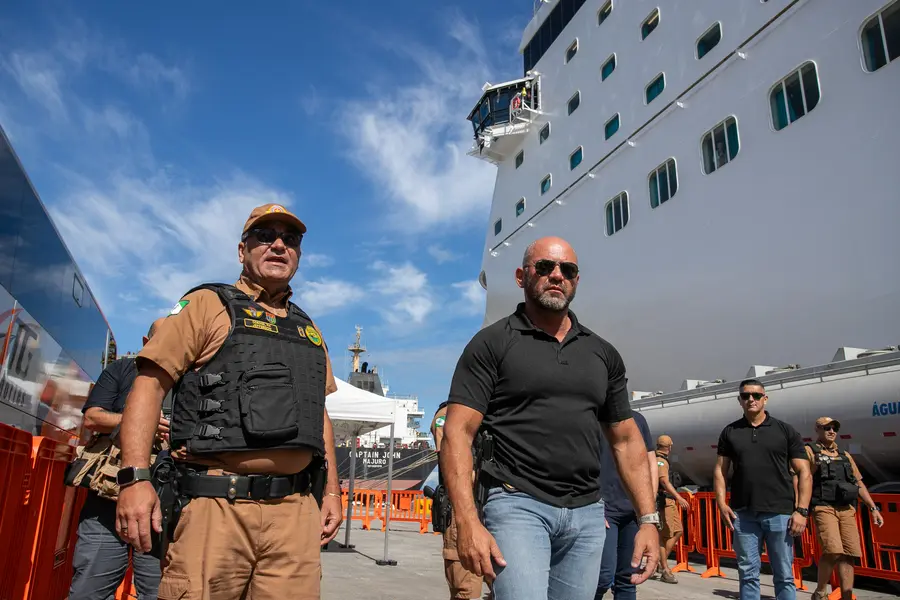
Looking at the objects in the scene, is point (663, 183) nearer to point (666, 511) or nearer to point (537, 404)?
point (666, 511)

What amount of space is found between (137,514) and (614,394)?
5.81ft

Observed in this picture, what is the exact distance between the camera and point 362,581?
6645 mm

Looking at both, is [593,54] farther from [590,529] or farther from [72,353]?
[590,529]

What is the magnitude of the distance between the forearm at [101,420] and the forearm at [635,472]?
249 centimetres

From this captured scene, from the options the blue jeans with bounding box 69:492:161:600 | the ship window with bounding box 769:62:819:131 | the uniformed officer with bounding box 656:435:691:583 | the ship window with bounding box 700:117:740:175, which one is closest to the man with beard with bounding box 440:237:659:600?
the blue jeans with bounding box 69:492:161:600

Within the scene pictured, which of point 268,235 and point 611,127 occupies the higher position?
point 611,127

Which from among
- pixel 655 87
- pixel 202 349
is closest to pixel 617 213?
pixel 655 87

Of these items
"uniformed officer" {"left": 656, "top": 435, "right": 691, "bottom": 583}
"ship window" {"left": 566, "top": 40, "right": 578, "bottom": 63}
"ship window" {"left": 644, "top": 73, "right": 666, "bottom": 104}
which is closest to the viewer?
"uniformed officer" {"left": 656, "top": 435, "right": 691, "bottom": 583}

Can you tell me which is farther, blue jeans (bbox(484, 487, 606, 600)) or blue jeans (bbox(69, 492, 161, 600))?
blue jeans (bbox(69, 492, 161, 600))

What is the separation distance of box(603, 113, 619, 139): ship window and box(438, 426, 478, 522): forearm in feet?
46.0

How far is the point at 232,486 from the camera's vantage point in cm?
218

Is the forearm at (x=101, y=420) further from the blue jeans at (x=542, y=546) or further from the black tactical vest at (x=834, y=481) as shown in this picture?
the black tactical vest at (x=834, y=481)

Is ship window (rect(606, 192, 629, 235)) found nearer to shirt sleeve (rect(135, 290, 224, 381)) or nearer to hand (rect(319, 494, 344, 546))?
hand (rect(319, 494, 344, 546))

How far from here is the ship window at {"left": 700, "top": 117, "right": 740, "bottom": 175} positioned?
11148 mm
